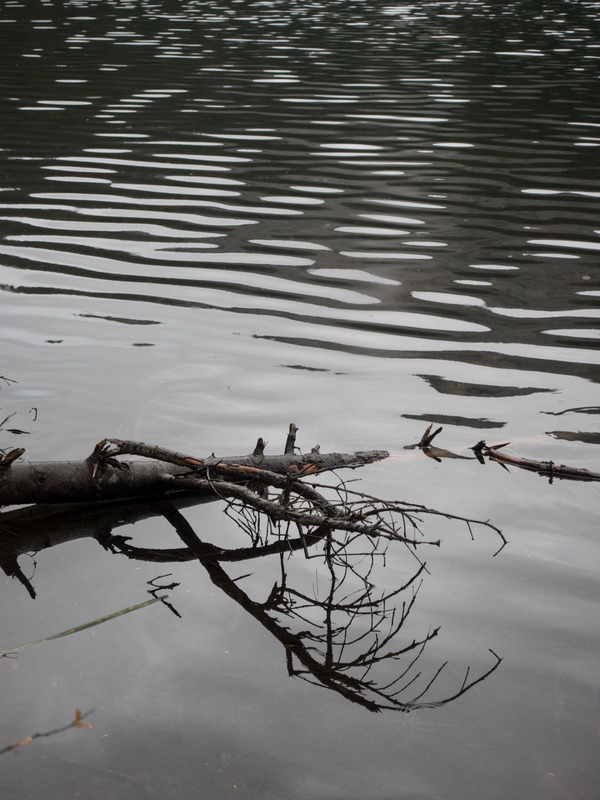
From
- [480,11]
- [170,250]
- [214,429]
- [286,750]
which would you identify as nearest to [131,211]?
[170,250]

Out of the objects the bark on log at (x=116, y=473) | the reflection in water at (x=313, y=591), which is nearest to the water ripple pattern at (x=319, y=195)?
the bark on log at (x=116, y=473)

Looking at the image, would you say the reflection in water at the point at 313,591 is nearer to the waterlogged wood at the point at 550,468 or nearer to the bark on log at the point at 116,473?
the bark on log at the point at 116,473

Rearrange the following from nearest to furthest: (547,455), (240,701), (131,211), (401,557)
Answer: (240,701) < (401,557) < (547,455) < (131,211)

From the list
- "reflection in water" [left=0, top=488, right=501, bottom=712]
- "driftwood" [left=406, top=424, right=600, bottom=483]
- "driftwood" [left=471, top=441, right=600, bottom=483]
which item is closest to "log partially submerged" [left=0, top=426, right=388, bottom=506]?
"reflection in water" [left=0, top=488, right=501, bottom=712]

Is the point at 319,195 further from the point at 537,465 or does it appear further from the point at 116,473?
the point at 116,473

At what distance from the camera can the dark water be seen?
10.9ft

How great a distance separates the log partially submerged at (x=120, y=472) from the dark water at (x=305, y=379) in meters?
0.25

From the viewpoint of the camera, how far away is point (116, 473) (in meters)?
4.70

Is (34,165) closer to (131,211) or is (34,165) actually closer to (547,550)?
(131,211)

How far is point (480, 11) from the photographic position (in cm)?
3134

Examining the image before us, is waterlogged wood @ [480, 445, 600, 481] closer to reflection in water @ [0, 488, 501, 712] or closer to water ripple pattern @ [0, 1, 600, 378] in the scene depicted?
reflection in water @ [0, 488, 501, 712]

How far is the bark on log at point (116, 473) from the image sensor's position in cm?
450

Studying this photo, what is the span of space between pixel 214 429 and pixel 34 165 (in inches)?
300

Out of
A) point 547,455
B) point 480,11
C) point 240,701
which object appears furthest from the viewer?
point 480,11
